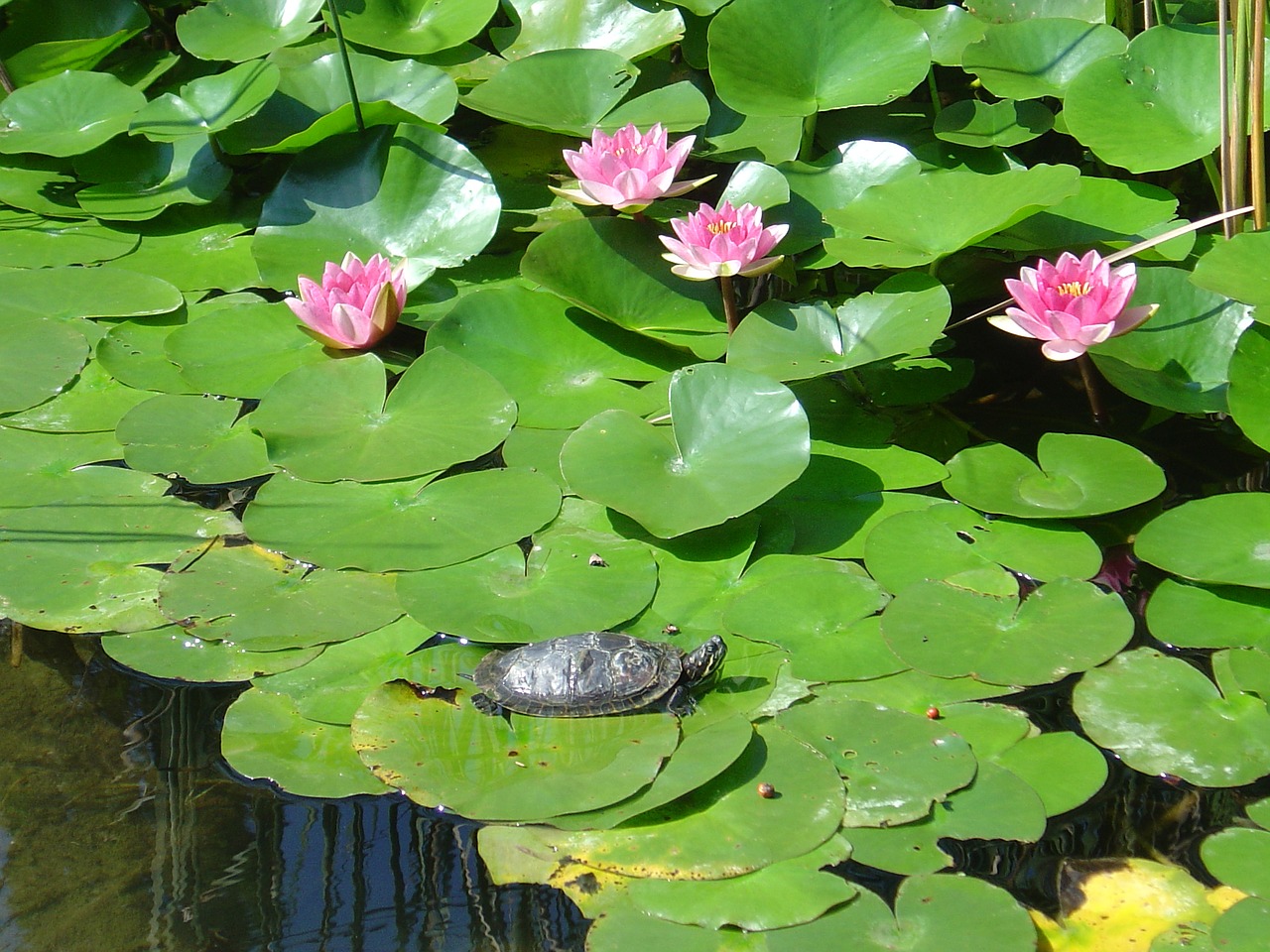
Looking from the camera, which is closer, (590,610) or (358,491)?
(590,610)

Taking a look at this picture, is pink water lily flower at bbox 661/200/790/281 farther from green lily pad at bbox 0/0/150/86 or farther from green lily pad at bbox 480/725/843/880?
green lily pad at bbox 0/0/150/86

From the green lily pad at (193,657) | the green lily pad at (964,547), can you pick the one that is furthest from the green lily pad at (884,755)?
the green lily pad at (193,657)

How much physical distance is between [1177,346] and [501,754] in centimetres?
206

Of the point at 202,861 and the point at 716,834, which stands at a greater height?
the point at 716,834

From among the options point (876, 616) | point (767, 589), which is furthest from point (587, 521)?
point (876, 616)

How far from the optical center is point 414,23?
159 inches

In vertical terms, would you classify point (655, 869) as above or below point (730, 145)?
below

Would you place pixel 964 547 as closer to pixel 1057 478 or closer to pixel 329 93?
pixel 1057 478

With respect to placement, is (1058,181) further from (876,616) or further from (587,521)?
(587,521)

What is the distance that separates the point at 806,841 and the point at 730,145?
2401 millimetres

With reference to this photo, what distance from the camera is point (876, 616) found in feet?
7.56

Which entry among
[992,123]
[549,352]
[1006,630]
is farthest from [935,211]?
[1006,630]

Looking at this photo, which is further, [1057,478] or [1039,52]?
[1039,52]

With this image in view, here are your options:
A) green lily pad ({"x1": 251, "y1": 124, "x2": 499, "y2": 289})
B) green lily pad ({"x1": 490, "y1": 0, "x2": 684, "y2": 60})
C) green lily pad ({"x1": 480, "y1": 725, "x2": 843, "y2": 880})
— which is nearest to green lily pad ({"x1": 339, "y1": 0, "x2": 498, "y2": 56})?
green lily pad ({"x1": 490, "y1": 0, "x2": 684, "y2": 60})
